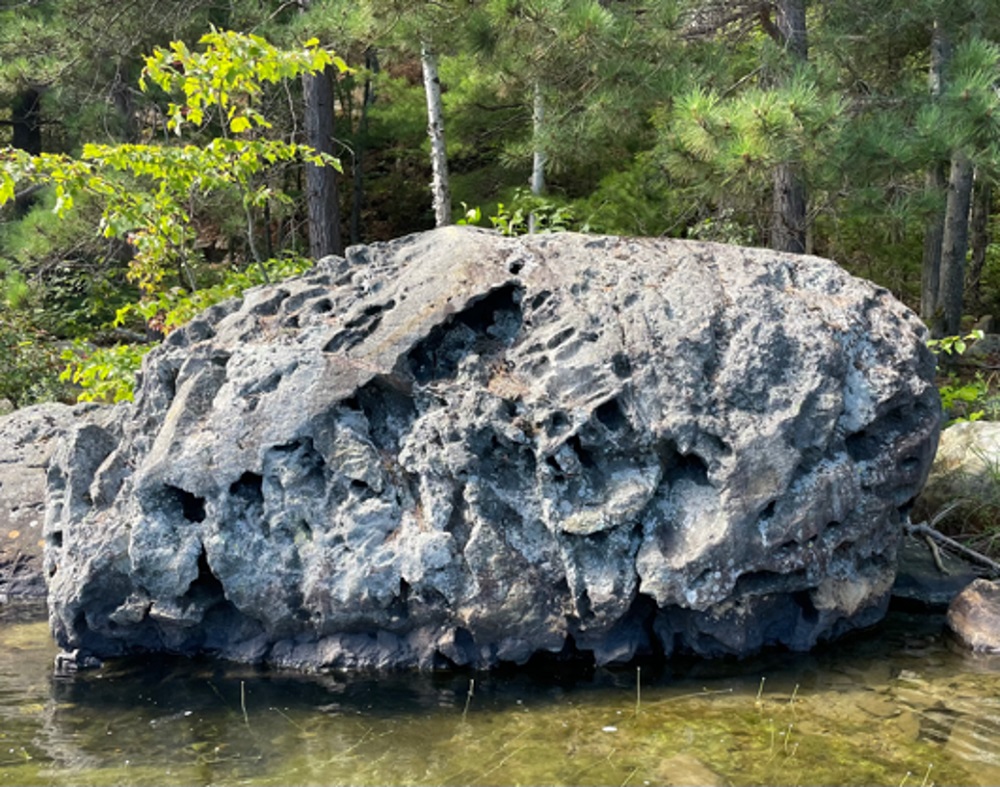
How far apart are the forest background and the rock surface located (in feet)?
1.58

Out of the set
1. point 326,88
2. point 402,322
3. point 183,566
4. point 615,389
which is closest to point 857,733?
point 615,389

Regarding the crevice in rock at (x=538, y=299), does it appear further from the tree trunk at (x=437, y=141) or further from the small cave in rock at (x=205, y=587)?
the tree trunk at (x=437, y=141)

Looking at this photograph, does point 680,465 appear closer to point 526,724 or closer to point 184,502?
point 526,724

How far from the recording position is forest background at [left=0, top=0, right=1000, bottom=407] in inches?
275

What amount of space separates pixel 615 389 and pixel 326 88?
7939 mm

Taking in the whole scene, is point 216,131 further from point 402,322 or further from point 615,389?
point 615,389

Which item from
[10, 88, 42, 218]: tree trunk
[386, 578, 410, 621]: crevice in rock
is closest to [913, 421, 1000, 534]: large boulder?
[386, 578, 410, 621]: crevice in rock

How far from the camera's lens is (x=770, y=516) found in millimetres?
4914

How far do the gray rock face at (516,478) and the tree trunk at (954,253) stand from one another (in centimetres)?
634

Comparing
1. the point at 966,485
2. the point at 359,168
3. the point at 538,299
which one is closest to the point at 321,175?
the point at 359,168

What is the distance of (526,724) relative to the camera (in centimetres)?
438

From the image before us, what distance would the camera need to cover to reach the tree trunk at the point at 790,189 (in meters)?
8.61

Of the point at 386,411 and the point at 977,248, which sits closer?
the point at 386,411

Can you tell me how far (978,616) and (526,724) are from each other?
9.16 ft
